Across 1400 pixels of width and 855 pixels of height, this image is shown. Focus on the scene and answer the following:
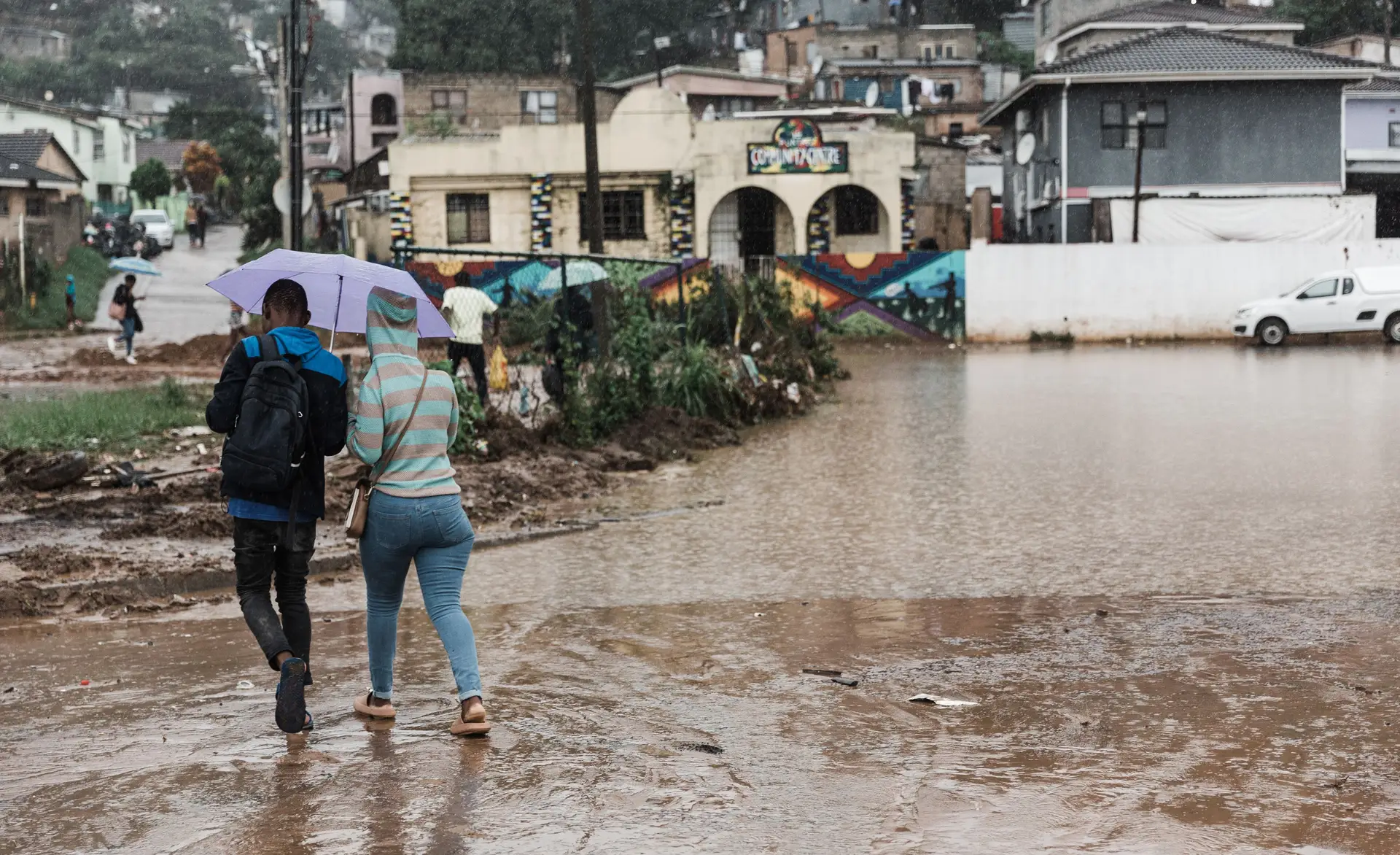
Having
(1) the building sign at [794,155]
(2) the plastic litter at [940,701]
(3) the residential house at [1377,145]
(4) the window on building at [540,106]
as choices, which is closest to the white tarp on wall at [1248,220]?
(1) the building sign at [794,155]

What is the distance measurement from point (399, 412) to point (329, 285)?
107 cm

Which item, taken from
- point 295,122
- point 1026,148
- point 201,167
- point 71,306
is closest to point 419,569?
point 295,122

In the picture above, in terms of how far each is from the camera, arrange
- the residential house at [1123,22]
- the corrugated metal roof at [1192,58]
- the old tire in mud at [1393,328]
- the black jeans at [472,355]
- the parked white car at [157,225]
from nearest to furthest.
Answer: the black jeans at [472,355], the old tire in mud at [1393,328], the corrugated metal roof at [1192,58], the residential house at [1123,22], the parked white car at [157,225]

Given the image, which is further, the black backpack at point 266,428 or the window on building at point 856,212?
the window on building at point 856,212

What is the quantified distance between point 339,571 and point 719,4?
8707 centimetres

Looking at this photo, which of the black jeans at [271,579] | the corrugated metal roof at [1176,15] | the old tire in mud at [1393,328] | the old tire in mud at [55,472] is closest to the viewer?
the black jeans at [271,579]

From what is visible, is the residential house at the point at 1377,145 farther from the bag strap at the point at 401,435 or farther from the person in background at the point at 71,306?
the bag strap at the point at 401,435

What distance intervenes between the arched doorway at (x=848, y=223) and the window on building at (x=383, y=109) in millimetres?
37050

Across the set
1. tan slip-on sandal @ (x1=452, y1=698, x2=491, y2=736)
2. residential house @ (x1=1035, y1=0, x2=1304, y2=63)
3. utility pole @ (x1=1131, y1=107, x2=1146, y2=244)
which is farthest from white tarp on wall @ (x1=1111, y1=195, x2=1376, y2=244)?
tan slip-on sandal @ (x1=452, y1=698, x2=491, y2=736)

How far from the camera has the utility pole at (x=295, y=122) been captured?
1910 cm

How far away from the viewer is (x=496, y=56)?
242ft

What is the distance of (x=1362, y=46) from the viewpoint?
2495 inches

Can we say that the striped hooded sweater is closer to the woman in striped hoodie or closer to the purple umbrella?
the woman in striped hoodie


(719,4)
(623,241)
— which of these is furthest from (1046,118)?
(719,4)
